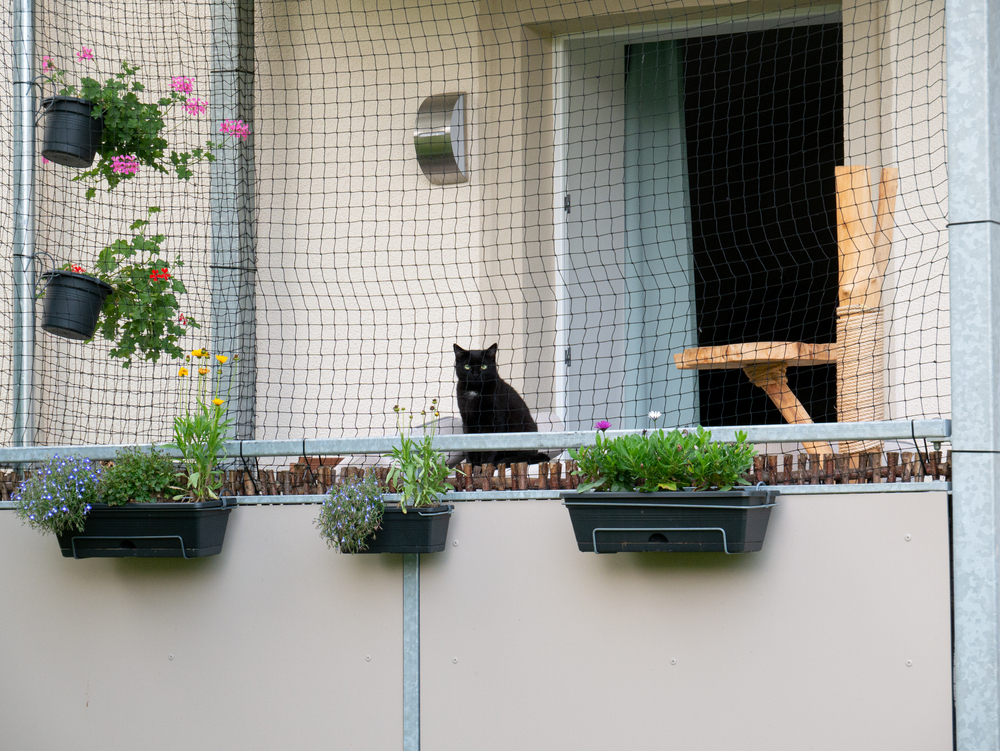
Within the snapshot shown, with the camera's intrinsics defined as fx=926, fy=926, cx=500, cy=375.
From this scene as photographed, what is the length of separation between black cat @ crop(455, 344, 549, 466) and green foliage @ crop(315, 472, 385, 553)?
4.31ft

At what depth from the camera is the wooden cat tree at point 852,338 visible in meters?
3.20

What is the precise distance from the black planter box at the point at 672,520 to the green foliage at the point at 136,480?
44.6 inches

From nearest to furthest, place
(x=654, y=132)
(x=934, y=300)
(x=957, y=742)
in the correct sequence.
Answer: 1. (x=957, y=742)
2. (x=934, y=300)
3. (x=654, y=132)

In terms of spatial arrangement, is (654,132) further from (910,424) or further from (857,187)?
(910,424)

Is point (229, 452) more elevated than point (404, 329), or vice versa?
point (404, 329)

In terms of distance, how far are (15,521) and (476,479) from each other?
149 centimetres

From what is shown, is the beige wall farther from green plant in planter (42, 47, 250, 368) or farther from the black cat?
the black cat

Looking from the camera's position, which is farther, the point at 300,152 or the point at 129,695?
the point at 300,152

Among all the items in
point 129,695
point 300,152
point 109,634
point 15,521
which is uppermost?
point 300,152

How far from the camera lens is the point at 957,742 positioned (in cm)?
205

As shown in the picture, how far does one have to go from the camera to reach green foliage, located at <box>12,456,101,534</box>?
8.12 feet

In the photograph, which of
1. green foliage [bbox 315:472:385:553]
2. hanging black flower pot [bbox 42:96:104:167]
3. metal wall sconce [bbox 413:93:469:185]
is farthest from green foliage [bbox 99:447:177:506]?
metal wall sconce [bbox 413:93:469:185]

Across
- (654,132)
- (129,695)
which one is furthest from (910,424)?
(654,132)

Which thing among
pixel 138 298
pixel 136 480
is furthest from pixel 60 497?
Result: pixel 138 298
